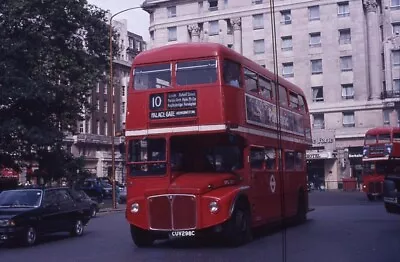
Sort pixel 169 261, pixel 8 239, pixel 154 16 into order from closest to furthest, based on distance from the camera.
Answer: pixel 169 261 → pixel 8 239 → pixel 154 16

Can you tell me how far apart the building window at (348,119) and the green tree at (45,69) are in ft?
36.5

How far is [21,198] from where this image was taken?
57.9 feet

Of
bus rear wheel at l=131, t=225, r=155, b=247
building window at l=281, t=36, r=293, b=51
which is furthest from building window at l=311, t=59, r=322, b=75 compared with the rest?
bus rear wheel at l=131, t=225, r=155, b=247

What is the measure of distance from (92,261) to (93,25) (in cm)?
2290

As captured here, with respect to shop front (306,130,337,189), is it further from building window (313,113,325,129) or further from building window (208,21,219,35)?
building window (208,21,219,35)

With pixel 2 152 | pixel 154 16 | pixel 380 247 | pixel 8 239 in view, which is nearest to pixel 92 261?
pixel 8 239

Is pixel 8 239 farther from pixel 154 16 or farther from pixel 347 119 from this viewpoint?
pixel 347 119

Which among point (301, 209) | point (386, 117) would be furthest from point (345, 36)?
point (301, 209)

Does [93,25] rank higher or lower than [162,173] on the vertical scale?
higher

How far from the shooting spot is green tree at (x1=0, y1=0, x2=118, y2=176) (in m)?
30.3

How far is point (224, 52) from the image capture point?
14766 millimetres

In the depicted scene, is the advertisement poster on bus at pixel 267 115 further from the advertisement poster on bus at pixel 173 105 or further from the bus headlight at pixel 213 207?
the bus headlight at pixel 213 207

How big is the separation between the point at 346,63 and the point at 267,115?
9207 mm

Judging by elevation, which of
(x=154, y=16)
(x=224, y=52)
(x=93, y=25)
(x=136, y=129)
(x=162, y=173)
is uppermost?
(x=93, y=25)
